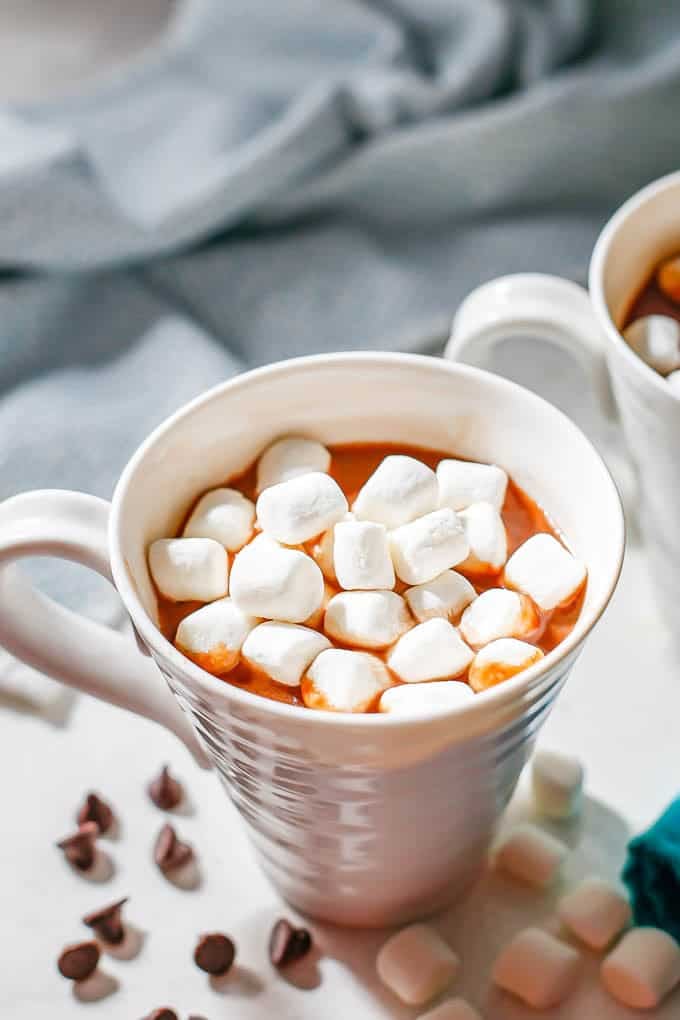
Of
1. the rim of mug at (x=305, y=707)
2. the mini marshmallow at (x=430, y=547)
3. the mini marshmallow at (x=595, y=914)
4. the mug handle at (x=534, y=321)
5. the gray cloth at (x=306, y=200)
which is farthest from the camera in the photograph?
the gray cloth at (x=306, y=200)

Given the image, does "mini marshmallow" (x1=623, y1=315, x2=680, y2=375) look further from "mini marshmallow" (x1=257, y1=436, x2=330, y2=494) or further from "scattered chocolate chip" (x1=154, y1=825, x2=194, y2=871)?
"scattered chocolate chip" (x1=154, y1=825, x2=194, y2=871)

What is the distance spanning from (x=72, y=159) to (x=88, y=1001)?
82 centimetres

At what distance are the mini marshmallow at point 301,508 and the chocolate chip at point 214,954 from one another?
0.27m

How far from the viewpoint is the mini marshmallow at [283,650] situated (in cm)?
75

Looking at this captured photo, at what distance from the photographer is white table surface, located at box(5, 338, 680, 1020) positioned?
88 cm

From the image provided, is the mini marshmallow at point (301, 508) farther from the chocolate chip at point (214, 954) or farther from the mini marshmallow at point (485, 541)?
the chocolate chip at point (214, 954)

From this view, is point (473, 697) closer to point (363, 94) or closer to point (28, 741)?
point (28, 741)

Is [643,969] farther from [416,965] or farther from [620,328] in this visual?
[620,328]

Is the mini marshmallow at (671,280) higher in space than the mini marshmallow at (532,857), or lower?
higher

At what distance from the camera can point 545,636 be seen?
30.6 inches

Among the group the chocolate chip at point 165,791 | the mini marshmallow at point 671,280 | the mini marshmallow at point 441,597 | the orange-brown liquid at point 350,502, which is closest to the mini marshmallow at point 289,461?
the orange-brown liquid at point 350,502

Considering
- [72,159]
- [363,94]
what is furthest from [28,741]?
[363,94]

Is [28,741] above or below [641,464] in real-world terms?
below

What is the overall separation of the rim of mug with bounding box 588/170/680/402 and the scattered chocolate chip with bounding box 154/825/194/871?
0.45 m
